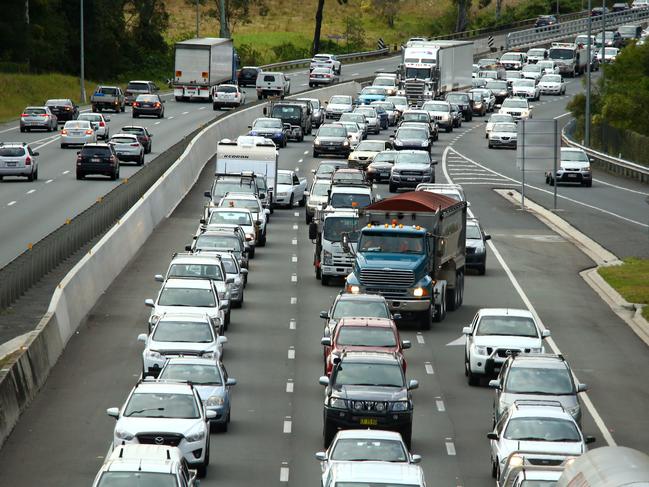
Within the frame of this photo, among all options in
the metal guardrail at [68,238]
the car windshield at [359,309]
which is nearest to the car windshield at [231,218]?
the metal guardrail at [68,238]

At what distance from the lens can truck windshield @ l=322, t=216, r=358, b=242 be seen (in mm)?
A: 41625

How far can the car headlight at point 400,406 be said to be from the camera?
25203 millimetres

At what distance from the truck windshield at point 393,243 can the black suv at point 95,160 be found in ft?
89.7

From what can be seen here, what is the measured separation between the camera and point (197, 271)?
1452 inches

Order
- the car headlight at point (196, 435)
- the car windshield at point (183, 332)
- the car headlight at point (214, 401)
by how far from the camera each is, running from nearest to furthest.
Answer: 1. the car headlight at point (196, 435)
2. the car headlight at point (214, 401)
3. the car windshield at point (183, 332)

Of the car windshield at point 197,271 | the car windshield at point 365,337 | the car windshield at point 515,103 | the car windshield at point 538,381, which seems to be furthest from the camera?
the car windshield at point 515,103

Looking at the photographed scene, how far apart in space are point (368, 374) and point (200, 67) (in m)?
76.5

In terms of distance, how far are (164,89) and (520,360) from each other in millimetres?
96661

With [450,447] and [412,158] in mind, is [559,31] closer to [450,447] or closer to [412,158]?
[412,158]

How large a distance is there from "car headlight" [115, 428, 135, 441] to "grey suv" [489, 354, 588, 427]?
20.7ft

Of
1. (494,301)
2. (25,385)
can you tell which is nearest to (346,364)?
(25,385)

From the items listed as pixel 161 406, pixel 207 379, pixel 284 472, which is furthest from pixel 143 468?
pixel 207 379

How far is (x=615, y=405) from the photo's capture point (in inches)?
1160

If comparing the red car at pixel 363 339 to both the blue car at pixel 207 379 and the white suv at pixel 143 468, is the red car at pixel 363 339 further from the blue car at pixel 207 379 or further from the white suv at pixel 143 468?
the white suv at pixel 143 468
